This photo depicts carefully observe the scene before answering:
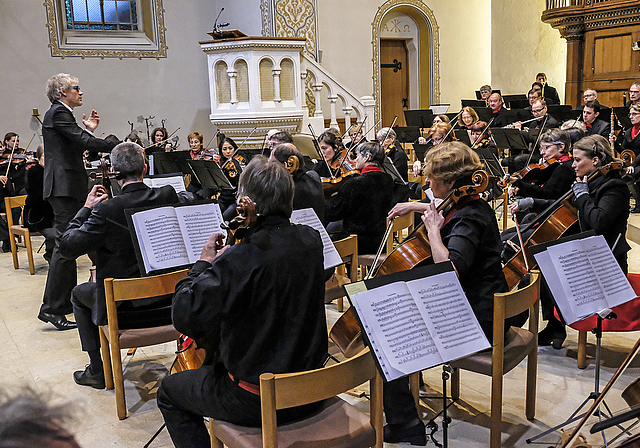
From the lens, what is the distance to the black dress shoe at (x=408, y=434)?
2.59m

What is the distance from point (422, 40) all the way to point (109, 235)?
35.5ft

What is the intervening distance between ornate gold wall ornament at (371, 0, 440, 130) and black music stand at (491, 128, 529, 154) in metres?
5.00

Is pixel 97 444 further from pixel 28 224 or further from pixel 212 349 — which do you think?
pixel 28 224

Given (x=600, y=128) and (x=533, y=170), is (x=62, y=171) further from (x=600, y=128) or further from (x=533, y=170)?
(x=600, y=128)

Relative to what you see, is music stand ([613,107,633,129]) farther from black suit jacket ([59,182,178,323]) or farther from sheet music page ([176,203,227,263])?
black suit jacket ([59,182,178,323])

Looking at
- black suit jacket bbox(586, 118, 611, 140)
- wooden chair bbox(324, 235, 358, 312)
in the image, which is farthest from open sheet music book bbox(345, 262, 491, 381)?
black suit jacket bbox(586, 118, 611, 140)

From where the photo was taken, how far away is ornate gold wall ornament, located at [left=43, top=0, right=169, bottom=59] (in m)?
9.42

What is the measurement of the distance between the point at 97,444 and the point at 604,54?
10893 millimetres

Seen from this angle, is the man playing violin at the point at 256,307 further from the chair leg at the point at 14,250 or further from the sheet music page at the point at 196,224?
the chair leg at the point at 14,250

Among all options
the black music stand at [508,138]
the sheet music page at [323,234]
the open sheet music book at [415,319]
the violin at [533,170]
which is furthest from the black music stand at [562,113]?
the open sheet music book at [415,319]

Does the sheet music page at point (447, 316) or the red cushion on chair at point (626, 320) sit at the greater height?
the sheet music page at point (447, 316)

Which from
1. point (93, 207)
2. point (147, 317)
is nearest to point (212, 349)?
point (147, 317)

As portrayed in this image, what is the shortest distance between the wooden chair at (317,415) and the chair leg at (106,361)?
1.25m

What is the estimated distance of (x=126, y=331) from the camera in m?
2.94
